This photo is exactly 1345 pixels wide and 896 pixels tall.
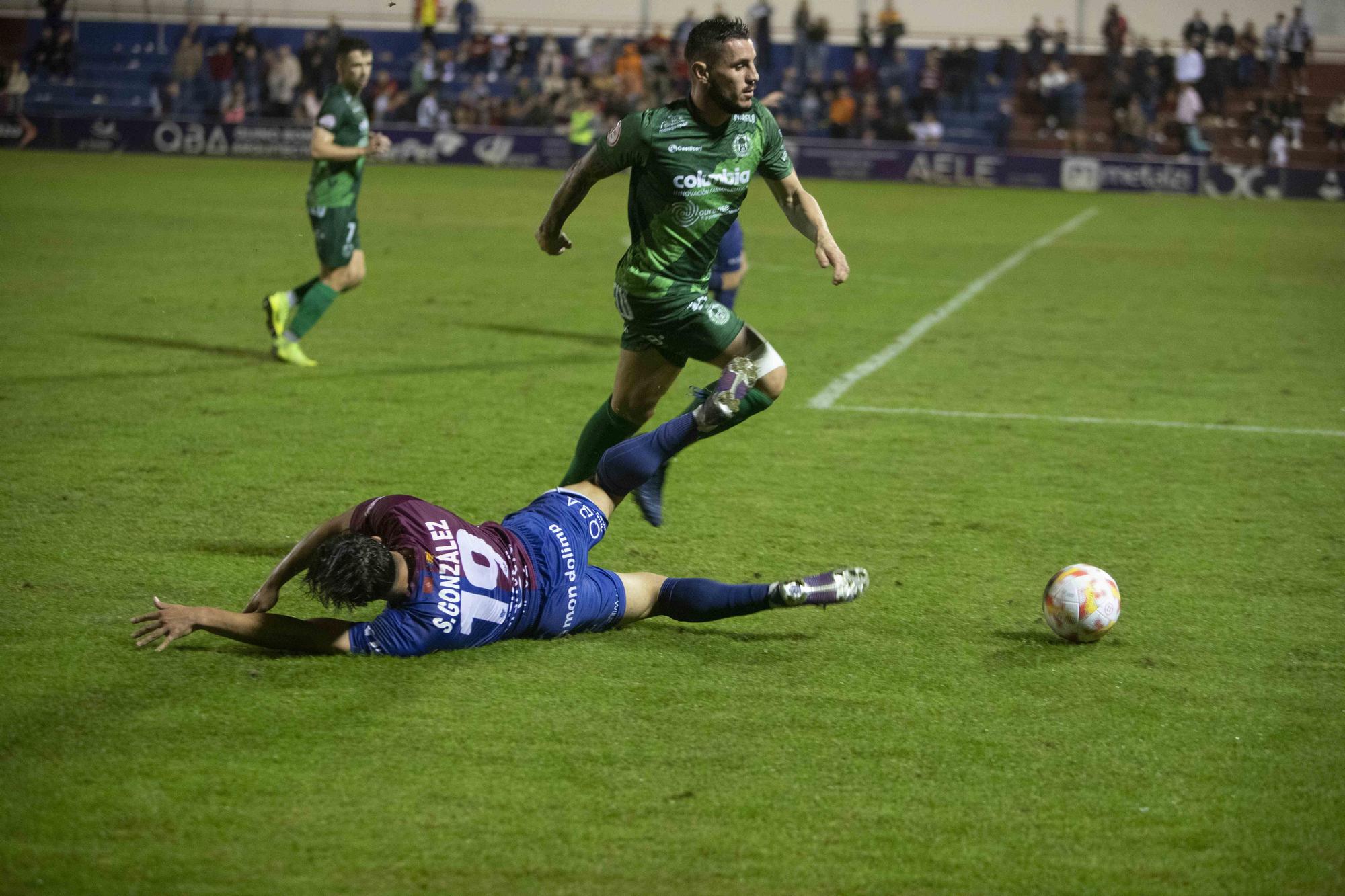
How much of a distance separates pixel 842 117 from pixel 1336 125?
10.3 m

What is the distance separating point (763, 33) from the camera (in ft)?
108

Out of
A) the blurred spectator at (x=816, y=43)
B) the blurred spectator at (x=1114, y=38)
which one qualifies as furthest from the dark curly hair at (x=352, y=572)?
the blurred spectator at (x=1114, y=38)

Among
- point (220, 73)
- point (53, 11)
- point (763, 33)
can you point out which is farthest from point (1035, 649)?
point (53, 11)

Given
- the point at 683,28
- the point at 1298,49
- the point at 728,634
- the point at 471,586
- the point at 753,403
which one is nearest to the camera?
the point at 471,586

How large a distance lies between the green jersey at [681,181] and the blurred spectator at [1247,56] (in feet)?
97.2

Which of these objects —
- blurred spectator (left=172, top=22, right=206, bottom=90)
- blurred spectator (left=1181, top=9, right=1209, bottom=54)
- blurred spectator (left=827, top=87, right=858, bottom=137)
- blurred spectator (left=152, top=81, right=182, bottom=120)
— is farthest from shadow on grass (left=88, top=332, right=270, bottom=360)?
blurred spectator (left=1181, top=9, right=1209, bottom=54)

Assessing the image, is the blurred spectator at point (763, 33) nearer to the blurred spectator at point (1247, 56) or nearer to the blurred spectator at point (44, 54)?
the blurred spectator at point (1247, 56)

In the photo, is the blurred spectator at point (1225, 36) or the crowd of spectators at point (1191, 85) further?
the blurred spectator at point (1225, 36)

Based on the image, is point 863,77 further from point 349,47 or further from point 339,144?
point 349,47

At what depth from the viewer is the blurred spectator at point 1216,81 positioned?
101 feet

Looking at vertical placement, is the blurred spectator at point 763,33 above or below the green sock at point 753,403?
above

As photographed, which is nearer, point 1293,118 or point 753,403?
point 753,403

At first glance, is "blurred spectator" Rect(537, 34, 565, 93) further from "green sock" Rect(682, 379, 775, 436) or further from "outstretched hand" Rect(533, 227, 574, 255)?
"green sock" Rect(682, 379, 775, 436)

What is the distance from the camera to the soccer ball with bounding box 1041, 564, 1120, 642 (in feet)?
16.4
